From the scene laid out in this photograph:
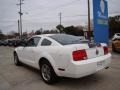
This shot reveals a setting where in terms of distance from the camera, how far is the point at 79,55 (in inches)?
180

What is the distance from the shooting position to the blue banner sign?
11.9 metres

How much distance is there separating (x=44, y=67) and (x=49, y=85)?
0.63 metres

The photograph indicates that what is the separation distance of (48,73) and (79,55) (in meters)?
1.29

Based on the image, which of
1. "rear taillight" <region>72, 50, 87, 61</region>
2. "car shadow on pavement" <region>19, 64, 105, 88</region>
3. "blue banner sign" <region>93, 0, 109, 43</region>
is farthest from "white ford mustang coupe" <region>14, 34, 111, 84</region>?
"blue banner sign" <region>93, 0, 109, 43</region>

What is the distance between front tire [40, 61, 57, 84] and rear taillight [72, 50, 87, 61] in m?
0.96

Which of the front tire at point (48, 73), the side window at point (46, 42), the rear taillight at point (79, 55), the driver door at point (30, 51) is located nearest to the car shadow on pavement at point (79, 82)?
the front tire at point (48, 73)

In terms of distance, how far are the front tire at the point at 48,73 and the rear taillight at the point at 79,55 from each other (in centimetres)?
96

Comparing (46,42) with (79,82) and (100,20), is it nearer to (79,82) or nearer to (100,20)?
(79,82)

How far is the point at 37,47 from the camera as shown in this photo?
19.7 ft

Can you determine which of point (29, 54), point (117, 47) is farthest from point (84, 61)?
point (117, 47)

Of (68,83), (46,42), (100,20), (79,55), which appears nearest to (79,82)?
(68,83)

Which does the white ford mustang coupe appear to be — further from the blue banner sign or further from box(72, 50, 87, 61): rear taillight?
the blue banner sign

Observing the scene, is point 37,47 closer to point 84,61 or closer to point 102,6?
point 84,61

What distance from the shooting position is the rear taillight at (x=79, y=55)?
4.51 meters
